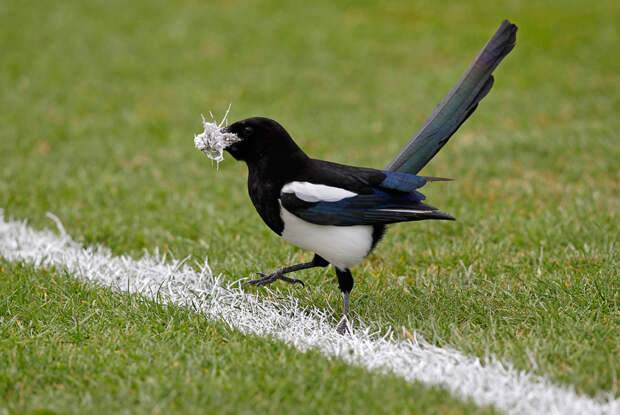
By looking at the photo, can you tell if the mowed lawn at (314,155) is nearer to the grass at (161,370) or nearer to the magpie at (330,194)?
the grass at (161,370)

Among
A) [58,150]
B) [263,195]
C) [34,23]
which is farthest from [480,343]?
[34,23]

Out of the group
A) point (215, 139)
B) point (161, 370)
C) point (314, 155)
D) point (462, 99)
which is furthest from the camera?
point (314, 155)

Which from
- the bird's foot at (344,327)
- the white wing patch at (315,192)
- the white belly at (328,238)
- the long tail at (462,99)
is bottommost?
the bird's foot at (344,327)

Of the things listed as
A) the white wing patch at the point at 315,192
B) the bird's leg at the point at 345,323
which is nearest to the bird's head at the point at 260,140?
the white wing patch at the point at 315,192

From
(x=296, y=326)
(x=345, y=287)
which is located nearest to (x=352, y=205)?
(x=345, y=287)

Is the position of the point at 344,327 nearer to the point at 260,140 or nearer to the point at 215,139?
the point at 260,140

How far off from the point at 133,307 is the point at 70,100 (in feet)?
21.3

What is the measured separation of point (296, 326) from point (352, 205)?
2.38 ft

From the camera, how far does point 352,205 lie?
11.1 ft

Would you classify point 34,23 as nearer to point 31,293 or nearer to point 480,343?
point 31,293

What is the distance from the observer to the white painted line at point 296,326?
2.73 m

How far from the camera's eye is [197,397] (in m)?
2.71

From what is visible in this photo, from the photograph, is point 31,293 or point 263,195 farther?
point 31,293

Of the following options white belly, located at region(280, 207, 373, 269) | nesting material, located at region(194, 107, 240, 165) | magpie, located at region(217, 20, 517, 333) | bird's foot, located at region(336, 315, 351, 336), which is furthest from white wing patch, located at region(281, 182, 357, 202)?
bird's foot, located at region(336, 315, 351, 336)
